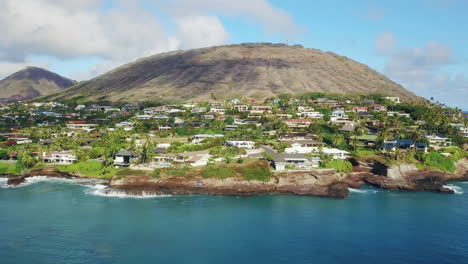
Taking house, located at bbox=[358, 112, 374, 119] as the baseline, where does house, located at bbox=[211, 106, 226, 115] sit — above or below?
above

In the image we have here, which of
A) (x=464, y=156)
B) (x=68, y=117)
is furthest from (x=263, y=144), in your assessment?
(x=68, y=117)

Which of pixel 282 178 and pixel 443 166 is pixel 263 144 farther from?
pixel 443 166

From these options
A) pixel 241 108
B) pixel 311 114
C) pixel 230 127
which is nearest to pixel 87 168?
pixel 230 127

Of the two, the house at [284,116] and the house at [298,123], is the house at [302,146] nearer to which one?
the house at [298,123]

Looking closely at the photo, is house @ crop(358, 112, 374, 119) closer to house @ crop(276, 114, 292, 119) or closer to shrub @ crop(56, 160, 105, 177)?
house @ crop(276, 114, 292, 119)

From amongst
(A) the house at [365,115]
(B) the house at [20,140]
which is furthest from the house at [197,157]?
(A) the house at [365,115]

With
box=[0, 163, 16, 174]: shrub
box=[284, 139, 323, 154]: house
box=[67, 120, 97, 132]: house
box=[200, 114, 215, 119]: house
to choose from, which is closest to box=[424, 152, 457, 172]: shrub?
box=[284, 139, 323, 154]: house

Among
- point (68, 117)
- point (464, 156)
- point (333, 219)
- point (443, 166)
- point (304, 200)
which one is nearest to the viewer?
point (333, 219)

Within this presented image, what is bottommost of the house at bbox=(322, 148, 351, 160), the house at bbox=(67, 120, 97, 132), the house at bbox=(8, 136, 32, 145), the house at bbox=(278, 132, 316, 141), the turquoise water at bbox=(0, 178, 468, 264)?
the turquoise water at bbox=(0, 178, 468, 264)
